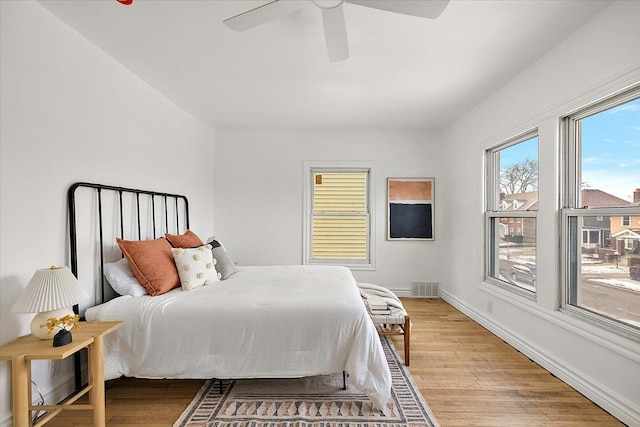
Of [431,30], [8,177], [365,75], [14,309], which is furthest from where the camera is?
[365,75]

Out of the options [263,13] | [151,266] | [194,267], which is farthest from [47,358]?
[263,13]

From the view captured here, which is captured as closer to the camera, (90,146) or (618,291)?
(618,291)

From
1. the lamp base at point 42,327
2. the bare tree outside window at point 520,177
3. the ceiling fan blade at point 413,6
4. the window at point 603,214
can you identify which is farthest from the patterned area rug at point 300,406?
the ceiling fan blade at point 413,6

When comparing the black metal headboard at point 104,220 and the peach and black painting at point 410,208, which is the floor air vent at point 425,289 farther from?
the black metal headboard at point 104,220

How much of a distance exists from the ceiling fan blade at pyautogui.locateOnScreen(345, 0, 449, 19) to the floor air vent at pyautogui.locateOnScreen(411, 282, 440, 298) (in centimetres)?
377

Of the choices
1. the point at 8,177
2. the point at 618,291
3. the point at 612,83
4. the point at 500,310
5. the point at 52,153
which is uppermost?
the point at 612,83

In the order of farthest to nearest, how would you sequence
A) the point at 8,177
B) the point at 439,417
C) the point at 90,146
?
the point at 90,146
the point at 439,417
the point at 8,177

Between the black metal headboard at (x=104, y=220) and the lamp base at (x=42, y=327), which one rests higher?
the black metal headboard at (x=104, y=220)

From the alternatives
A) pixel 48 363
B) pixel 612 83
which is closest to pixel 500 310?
pixel 612 83

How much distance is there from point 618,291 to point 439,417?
56.4 inches

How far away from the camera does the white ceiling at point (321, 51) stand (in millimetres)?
2004

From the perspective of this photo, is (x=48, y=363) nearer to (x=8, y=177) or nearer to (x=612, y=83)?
(x=8, y=177)

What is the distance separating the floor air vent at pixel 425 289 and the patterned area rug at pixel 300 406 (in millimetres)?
2432

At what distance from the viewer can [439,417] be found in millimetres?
1948
